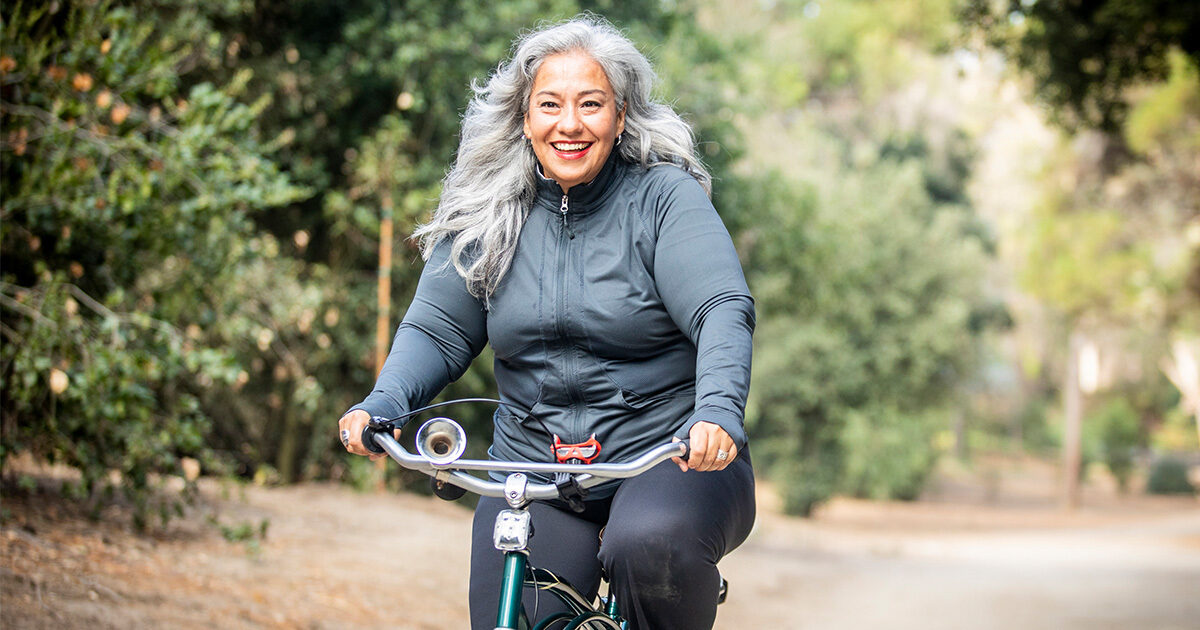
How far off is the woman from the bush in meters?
38.2

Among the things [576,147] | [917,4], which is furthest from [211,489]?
[917,4]

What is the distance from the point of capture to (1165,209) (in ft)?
66.8

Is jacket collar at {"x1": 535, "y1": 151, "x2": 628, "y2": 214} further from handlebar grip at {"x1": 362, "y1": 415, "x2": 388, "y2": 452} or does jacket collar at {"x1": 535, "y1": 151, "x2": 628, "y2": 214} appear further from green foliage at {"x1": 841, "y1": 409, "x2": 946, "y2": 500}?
green foliage at {"x1": 841, "y1": 409, "x2": 946, "y2": 500}

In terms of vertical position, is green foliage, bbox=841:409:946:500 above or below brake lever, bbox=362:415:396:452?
above

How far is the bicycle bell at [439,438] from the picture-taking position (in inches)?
90.7

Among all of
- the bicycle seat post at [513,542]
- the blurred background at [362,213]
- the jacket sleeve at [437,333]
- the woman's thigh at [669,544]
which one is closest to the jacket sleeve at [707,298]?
the woman's thigh at [669,544]

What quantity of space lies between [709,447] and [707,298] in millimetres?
394

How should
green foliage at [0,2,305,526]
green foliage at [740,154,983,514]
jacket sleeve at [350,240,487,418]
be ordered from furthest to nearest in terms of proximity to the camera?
green foliage at [740,154,983,514]
green foliage at [0,2,305,526]
jacket sleeve at [350,240,487,418]

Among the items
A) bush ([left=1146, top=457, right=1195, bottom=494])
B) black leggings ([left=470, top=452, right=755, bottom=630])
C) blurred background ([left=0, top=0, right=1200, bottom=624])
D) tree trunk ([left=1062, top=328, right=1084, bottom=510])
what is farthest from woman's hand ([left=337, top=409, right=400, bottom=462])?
bush ([left=1146, top=457, right=1195, bottom=494])

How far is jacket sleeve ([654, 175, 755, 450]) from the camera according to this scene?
89.4 inches

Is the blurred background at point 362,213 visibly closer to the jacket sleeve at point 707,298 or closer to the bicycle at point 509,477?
the jacket sleeve at point 707,298

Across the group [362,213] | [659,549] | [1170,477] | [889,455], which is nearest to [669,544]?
[659,549]

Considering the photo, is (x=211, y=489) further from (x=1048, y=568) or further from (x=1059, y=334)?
(x=1059, y=334)

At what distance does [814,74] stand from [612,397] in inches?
1187
